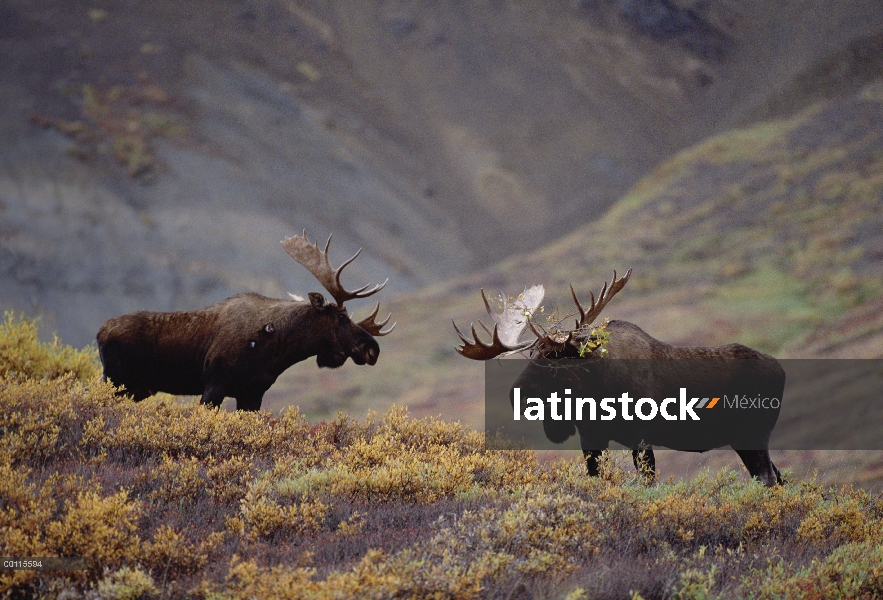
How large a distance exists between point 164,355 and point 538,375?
4109mm

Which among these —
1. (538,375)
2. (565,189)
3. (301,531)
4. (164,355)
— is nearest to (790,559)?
(538,375)

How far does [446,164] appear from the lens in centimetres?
5069

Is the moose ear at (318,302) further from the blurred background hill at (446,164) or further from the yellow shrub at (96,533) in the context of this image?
the blurred background hill at (446,164)

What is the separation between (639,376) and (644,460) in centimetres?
79

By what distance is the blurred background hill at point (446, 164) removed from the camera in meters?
31.7

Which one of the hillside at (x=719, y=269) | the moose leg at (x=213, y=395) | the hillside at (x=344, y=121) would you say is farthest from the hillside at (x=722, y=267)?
the moose leg at (x=213, y=395)

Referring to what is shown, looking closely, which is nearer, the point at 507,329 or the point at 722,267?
the point at 507,329

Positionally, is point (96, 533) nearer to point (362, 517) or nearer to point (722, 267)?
point (362, 517)

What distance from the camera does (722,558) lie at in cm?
659

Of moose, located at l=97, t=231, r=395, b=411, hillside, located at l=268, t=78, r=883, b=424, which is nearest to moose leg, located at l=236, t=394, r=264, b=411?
moose, located at l=97, t=231, r=395, b=411

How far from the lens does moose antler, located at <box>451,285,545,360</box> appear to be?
30.0 ft

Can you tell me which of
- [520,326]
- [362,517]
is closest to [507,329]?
[520,326]

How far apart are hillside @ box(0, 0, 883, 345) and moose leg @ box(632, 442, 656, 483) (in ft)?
95.0

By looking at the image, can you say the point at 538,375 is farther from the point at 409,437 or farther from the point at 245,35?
the point at 245,35
